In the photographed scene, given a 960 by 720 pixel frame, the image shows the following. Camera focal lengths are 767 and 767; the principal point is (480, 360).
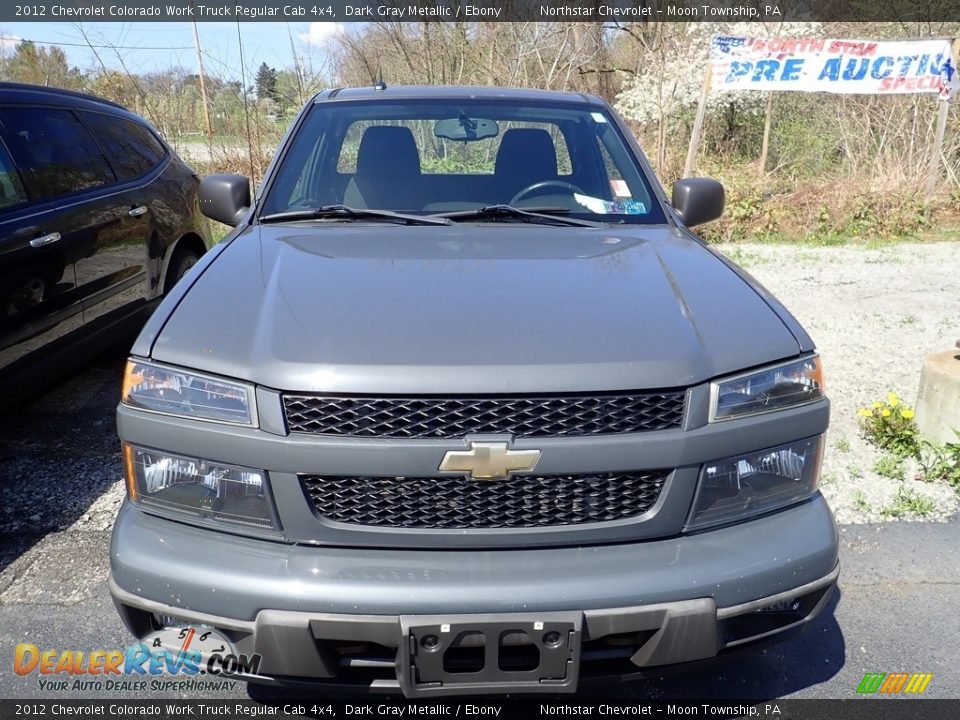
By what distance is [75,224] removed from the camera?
13.0 ft

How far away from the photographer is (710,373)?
186 cm

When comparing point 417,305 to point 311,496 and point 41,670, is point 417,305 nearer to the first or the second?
point 311,496

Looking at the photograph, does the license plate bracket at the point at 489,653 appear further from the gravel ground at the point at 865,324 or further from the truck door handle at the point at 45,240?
the truck door handle at the point at 45,240

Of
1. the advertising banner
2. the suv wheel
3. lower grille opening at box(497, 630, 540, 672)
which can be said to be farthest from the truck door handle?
the advertising banner

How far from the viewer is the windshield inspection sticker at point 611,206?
3.02 meters

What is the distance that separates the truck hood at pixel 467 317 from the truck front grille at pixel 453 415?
0.04 m

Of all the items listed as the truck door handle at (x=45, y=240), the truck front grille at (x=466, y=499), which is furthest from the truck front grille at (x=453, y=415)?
the truck door handle at (x=45, y=240)

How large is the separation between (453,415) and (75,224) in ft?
10.2

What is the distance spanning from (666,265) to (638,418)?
0.78 metres

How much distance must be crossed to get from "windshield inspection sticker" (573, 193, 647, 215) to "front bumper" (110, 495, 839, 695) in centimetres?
149

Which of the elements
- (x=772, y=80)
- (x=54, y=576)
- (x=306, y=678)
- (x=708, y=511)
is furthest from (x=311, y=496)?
(x=772, y=80)

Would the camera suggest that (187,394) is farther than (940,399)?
No

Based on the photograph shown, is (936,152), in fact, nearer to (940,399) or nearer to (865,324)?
(865,324)

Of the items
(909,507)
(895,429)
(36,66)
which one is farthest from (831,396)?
(36,66)
